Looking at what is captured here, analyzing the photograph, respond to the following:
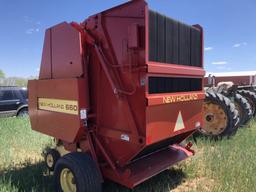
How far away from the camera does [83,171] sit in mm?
3631

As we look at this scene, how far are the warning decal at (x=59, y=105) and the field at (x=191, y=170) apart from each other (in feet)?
4.02

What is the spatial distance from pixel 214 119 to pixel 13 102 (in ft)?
26.7

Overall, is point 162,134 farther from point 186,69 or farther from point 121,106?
point 186,69

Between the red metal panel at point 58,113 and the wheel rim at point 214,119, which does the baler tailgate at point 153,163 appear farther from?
the wheel rim at point 214,119

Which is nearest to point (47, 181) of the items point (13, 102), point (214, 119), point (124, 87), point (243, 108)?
point (124, 87)

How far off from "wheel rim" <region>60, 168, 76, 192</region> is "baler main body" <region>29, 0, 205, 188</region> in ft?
1.38

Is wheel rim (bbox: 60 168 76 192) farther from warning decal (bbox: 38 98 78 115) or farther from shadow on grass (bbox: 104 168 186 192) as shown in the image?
warning decal (bbox: 38 98 78 115)

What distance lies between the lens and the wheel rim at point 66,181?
3.93 metres

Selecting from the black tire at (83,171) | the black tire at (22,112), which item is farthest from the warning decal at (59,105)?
the black tire at (22,112)

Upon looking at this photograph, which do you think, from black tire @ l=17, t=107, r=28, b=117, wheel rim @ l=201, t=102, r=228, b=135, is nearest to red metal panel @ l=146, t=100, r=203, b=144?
wheel rim @ l=201, t=102, r=228, b=135

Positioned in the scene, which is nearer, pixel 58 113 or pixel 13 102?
pixel 58 113

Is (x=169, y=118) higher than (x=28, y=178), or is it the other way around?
(x=169, y=118)

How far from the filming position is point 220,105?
6824mm

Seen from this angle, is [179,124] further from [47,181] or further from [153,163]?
[47,181]
